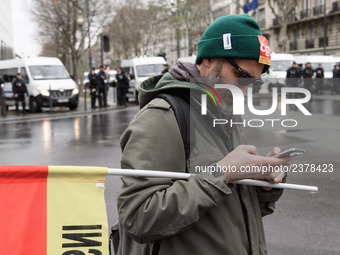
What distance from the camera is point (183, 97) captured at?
65.2 inches

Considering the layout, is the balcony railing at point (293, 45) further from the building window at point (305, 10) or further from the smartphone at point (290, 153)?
the smartphone at point (290, 153)

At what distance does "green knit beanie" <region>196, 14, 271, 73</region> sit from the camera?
1.66m

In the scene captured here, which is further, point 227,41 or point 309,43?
point 309,43

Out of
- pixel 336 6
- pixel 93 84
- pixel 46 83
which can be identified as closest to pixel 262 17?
pixel 336 6

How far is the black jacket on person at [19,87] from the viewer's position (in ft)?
65.0

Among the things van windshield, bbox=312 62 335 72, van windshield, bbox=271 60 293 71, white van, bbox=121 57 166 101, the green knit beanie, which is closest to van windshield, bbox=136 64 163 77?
white van, bbox=121 57 166 101

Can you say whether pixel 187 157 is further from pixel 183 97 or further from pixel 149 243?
pixel 149 243

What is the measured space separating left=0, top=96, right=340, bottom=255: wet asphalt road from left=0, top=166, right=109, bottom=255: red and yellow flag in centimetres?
67

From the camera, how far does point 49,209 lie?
1.78 metres

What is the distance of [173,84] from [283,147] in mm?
478

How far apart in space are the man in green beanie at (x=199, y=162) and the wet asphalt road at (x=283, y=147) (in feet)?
0.52

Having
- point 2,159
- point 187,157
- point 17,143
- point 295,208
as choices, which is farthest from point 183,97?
point 17,143

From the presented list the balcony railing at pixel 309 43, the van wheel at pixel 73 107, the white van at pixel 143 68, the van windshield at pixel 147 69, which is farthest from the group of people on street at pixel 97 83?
the balcony railing at pixel 309 43

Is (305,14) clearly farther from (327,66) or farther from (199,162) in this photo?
(199,162)
